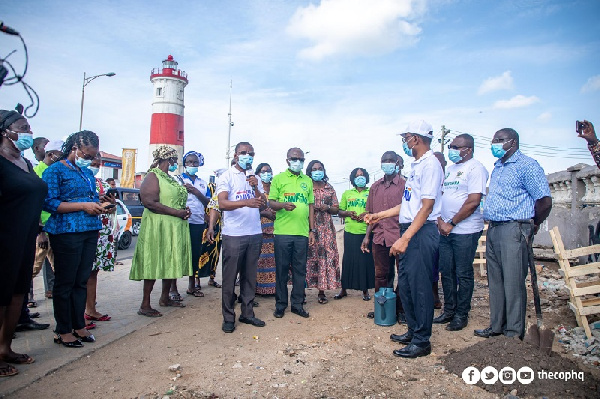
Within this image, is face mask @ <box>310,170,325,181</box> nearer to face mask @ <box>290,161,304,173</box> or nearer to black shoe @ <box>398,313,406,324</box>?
face mask @ <box>290,161,304,173</box>

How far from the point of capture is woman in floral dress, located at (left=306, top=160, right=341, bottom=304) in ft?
20.0

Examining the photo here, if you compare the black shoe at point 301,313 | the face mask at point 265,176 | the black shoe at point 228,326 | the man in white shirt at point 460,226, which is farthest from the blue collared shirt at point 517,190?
the face mask at point 265,176

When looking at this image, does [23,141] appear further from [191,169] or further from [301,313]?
[301,313]

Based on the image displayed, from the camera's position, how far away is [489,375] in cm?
336

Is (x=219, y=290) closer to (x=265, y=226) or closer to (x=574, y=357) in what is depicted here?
(x=265, y=226)

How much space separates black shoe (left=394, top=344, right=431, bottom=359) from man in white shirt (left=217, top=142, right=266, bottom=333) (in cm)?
163

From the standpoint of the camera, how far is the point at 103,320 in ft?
16.3

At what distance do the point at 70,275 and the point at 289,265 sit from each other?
8.10 ft

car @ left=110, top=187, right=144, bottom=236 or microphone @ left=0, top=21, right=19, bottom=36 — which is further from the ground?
microphone @ left=0, top=21, right=19, bottom=36

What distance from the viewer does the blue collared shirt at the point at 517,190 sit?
406 centimetres

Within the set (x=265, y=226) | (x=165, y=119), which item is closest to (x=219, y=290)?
(x=265, y=226)

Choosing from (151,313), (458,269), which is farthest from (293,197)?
(151,313)

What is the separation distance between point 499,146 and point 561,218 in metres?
5.99

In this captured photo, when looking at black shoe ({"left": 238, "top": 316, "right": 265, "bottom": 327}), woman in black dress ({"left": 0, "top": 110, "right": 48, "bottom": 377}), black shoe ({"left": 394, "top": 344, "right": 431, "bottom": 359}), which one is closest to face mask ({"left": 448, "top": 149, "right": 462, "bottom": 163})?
black shoe ({"left": 394, "top": 344, "right": 431, "bottom": 359})
